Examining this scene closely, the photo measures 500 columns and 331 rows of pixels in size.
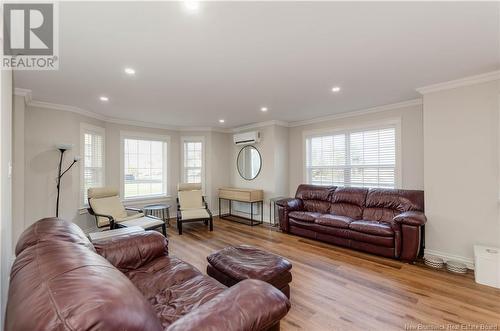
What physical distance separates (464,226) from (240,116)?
13.0 ft

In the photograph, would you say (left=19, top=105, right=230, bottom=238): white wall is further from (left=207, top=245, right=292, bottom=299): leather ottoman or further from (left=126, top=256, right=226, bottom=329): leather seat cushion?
(left=207, top=245, right=292, bottom=299): leather ottoman

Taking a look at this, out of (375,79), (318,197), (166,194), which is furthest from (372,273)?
(166,194)

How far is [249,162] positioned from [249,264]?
3923mm

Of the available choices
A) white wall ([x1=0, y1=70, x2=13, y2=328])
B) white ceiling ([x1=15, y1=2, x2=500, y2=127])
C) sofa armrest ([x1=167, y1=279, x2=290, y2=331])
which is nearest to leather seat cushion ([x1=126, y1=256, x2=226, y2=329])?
sofa armrest ([x1=167, y1=279, x2=290, y2=331])

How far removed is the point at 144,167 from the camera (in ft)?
17.9

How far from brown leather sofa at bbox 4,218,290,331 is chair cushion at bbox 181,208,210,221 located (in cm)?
282

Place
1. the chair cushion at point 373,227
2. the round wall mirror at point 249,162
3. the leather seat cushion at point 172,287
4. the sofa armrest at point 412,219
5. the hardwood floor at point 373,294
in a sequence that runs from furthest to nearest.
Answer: the round wall mirror at point 249,162 < the chair cushion at point 373,227 < the sofa armrest at point 412,219 < the hardwood floor at point 373,294 < the leather seat cushion at point 172,287

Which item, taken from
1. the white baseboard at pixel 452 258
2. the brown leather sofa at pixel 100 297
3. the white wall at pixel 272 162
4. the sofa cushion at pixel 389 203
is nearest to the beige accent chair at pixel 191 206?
the white wall at pixel 272 162

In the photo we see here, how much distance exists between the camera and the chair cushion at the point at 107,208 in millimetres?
3806

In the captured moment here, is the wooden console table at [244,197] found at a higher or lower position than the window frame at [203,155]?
lower

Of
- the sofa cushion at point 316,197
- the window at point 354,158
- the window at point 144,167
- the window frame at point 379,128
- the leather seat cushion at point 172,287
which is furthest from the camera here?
the window at point 144,167

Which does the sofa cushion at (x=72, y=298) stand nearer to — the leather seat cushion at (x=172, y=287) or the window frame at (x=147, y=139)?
the leather seat cushion at (x=172, y=287)

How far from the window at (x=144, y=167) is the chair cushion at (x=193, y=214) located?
134 centimetres

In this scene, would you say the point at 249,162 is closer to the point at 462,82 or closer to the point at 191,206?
the point at 191,206
